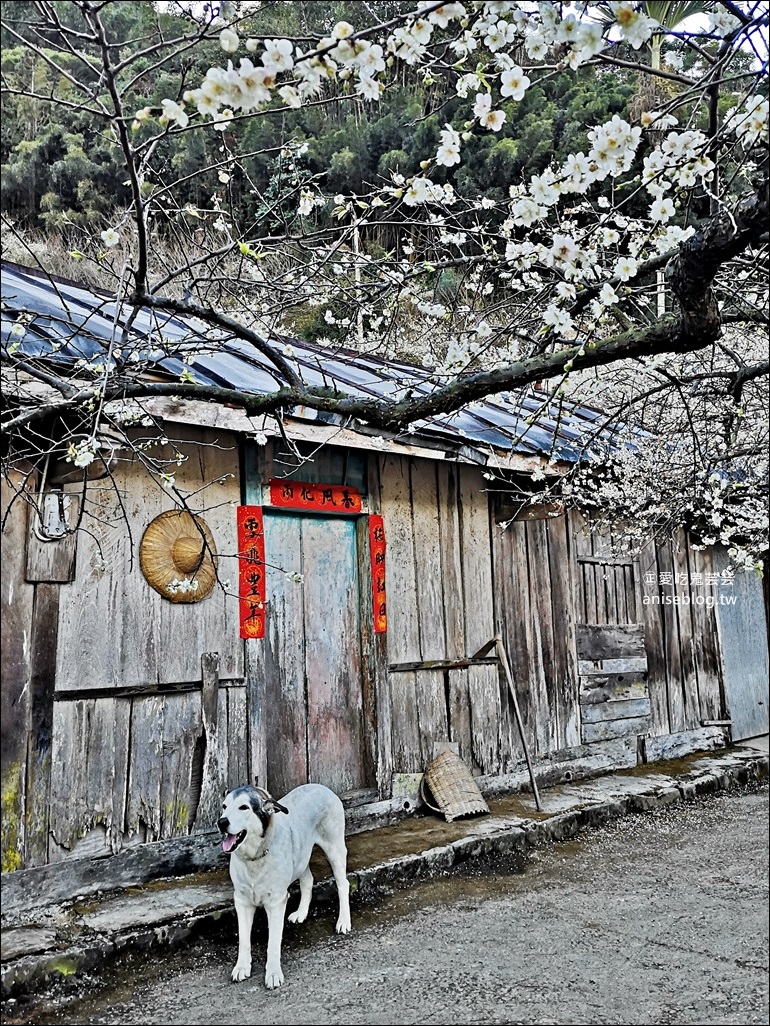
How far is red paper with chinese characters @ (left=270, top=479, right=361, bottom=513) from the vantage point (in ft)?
19.9

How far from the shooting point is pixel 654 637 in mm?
9656

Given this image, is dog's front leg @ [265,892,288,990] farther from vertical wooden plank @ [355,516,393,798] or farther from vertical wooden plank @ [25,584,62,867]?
vertical wooden plank @ [355,516,393,798]

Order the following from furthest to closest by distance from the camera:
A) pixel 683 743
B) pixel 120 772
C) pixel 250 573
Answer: pixel 683 743
pixel 250 573
pixel 120 772

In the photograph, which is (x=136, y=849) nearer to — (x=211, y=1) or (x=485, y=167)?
(x=211, y=1)

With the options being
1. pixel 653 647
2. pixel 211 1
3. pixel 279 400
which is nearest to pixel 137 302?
pixel 279 400

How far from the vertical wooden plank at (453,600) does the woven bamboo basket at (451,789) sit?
1.12 feet

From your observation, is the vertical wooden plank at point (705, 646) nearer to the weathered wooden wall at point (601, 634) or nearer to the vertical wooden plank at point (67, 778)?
the weathered wooden wall at point (601, 634)

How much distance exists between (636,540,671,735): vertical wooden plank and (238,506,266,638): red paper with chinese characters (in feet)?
16.9

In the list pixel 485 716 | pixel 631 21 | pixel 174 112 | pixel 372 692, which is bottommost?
pixel 485 716

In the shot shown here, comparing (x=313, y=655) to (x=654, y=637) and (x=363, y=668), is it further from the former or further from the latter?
(x=654, y=637)

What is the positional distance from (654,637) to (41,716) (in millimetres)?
7049

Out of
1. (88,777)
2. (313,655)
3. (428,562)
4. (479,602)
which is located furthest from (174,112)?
(479,602)

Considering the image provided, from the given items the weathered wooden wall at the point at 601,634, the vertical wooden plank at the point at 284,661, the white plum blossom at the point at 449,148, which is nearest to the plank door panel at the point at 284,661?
the vertical wooden plank at the point at 284,661

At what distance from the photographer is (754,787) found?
8711 millimetres
